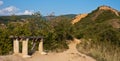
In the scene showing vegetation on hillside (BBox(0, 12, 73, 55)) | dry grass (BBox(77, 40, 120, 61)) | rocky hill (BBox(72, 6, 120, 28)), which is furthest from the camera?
rocky hill (BBox(72, 6, 120, 28))

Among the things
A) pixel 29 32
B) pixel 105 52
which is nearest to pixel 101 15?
pixel 29 32

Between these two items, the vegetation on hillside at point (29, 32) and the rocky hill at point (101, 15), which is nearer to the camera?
the vegetation on hillside at point (29, 32)

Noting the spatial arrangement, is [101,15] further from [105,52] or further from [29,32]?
[105,52]

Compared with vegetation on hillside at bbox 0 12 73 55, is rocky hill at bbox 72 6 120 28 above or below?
above

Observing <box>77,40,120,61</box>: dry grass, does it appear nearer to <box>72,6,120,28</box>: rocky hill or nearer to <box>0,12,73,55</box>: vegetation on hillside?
<box>0,12,73,55</box>: vegetation on hillside

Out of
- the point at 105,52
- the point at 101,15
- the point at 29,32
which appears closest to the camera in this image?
the point at 105,52

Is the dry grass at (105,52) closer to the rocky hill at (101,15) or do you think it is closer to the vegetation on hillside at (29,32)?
the vegetation on hillside at (29,32)

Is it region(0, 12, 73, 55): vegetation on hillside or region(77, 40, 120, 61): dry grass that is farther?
region(0, 12, 73, 55): vegetation on hillside

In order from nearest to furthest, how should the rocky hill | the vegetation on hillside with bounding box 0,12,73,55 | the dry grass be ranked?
the dry grass, the vegetation on hillside with bounding box 0,12,73,55, the rocky hill

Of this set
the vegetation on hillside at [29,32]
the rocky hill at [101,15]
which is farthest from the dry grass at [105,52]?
the rocky hill at [101,15]

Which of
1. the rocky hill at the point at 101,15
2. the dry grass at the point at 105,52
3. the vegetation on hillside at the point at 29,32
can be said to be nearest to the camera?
the dry grass at the point at 105,52

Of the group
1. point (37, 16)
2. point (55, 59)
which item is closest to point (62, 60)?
point (55, 59)

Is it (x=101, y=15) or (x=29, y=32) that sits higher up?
(x=101, y=15)

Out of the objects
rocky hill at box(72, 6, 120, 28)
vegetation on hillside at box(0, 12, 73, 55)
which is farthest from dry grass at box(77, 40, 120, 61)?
rocky hill at box(72, 6, 120, 28)
